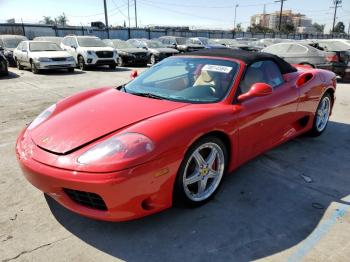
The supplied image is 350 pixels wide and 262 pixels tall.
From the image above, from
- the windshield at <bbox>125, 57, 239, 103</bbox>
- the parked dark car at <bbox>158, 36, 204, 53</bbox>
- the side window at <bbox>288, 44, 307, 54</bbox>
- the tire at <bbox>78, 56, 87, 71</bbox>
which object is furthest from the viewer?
the parked dark car at <bbox>158, 36, 204, 53</bbox>

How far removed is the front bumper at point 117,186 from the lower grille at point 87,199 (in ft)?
0.07

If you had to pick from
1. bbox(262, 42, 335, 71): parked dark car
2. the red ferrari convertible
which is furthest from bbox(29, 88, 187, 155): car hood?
bbox(262, 42, 335, 71): parked dark car

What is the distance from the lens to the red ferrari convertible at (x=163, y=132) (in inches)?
96.9

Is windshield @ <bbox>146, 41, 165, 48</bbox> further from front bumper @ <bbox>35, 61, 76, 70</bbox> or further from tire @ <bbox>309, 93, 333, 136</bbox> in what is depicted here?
tire @ <bbox>309, 93, 333, 136</bbox>

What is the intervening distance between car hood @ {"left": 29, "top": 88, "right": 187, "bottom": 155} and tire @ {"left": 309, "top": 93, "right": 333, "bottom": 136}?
8.91ft

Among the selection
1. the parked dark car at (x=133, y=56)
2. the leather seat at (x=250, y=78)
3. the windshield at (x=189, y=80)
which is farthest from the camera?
the parked dark car at (x=133, y=56)

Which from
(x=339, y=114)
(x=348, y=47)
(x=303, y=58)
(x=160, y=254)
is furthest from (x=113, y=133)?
(x=348, y=47)

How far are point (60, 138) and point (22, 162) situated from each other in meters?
0.36

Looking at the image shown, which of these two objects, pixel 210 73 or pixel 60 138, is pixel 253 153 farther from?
pixel 60 138

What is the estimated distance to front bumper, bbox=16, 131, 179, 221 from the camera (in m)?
2.38

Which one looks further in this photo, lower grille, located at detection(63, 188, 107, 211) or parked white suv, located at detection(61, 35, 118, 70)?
parked white suv, located at detection(61, 35, 118, 70)

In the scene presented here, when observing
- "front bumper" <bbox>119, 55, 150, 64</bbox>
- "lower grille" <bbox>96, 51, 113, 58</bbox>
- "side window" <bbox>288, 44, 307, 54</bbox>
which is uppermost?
"side window" <bbox>288, 44, 307, 54</bbox>

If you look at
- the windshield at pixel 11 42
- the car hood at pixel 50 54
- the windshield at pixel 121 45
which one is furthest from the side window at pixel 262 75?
the windshield at pixel 11 42

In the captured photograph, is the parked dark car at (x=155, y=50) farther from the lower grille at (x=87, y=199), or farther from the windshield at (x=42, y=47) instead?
the lower grille at (x=87, y=199)
